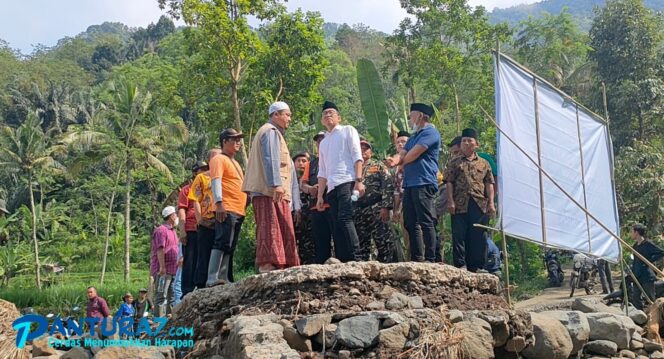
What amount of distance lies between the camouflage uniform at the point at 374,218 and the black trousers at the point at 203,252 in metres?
1.33

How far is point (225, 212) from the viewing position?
20.1 ft

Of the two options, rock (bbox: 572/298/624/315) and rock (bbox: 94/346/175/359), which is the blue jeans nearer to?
rock (bbox: 94/346/175/359)

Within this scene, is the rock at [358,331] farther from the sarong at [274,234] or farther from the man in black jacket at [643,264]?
the man in black jacket at [643,264]

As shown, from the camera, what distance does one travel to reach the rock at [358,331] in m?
4.74

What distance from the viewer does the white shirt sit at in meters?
6.07

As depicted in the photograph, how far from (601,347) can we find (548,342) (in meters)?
0.72

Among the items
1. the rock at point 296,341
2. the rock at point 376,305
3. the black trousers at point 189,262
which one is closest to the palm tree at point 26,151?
the black trousers at point 189,262

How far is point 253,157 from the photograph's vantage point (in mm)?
5977

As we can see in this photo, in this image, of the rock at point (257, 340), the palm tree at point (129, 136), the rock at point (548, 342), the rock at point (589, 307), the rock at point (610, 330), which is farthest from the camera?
the palm tree at point (129, 136)

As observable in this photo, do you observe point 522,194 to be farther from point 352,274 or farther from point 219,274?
point 219,274

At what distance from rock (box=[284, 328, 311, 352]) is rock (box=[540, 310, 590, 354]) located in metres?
2.31

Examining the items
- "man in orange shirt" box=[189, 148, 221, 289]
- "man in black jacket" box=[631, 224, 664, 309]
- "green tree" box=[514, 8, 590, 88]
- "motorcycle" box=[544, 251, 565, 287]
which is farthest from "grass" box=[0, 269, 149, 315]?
"green tree" box=[514, 8, 590, 88]

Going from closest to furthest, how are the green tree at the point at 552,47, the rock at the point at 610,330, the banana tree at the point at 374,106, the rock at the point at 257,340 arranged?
the rock at the point at 257,340
the rock at the point at 610,330
the banana tree at the point at 374,106
the green tree at the point at 552,47

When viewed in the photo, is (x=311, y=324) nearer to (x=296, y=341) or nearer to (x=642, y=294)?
(x=296, y=341)
